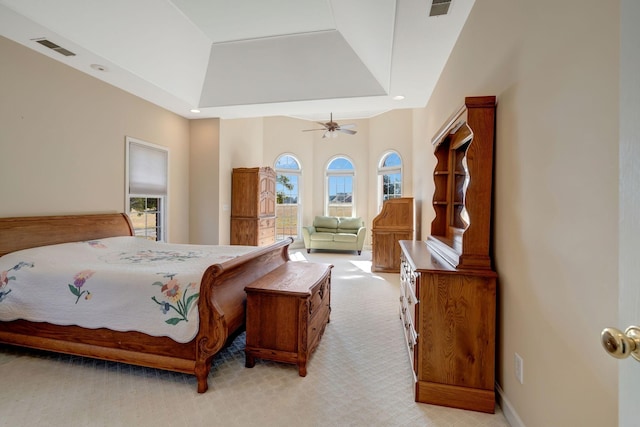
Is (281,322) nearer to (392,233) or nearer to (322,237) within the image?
(392,233)

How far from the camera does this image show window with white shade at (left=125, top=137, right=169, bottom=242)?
410cm

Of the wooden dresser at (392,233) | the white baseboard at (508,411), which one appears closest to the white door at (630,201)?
the white baseboard at (508,411)

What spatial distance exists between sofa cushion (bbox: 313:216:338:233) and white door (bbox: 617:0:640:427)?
22.5 ft

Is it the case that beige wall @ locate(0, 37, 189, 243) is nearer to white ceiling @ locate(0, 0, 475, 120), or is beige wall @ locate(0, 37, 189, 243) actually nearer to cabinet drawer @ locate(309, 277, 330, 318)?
white ceiling @ locate(0, 0, 475, 120)

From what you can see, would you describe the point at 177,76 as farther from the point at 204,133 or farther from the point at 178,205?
the point at 178,205

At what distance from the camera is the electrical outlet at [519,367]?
155cm

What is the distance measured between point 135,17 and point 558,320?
162 inches

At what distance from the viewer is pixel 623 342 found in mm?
549

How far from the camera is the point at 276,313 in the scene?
2.14 metres

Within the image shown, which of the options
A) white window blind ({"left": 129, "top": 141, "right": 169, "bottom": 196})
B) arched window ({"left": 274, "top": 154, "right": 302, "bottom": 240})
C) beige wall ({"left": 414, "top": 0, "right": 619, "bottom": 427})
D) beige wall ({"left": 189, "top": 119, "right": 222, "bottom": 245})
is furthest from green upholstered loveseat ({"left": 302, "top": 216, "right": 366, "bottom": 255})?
beige wall ({"left": 414, "top": 0, "right": 619, "bottom": 427})

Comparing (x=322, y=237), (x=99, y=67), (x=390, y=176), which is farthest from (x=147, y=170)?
(x=390, y=176)

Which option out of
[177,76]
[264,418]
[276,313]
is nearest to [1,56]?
[177,76]

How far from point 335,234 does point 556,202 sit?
5983mm

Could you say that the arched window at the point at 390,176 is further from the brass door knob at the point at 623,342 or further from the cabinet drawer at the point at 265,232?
Answer: the brass door knob at the point at 623,342
